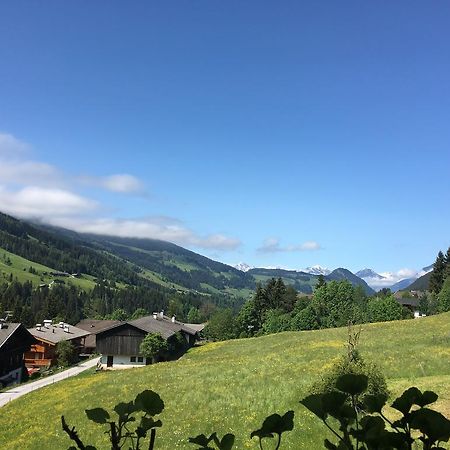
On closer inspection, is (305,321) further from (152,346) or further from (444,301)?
(152,346)

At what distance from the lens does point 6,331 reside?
6512 cm

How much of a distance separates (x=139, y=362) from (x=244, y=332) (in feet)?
121

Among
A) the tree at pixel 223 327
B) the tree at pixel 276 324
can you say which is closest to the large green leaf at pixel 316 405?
the tree at pixel 276 324

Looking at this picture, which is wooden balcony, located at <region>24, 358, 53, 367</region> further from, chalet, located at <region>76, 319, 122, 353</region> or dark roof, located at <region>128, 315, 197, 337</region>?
dark roof, located at <region>128, 315, 197, 337</region>

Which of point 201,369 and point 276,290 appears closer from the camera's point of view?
point 201,369

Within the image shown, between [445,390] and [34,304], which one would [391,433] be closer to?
[445,390]

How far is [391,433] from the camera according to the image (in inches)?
83.7

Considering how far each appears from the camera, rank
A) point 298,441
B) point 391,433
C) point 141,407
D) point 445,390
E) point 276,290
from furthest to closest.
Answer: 1. point 276,290
2. point 445,390
3. point 298,441
4. point 141,407
5. point 391,433

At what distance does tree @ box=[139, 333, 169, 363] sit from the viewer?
68875 millimetres

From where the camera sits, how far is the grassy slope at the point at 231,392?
79.2ft

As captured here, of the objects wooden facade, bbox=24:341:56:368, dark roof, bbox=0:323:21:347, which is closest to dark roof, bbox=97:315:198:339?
dark roof, bbox=0:323:21:347

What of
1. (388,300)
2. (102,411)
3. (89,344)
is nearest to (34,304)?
(89,344)

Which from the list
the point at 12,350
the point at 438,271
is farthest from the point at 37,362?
the point at 438,271

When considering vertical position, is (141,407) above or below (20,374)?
above
